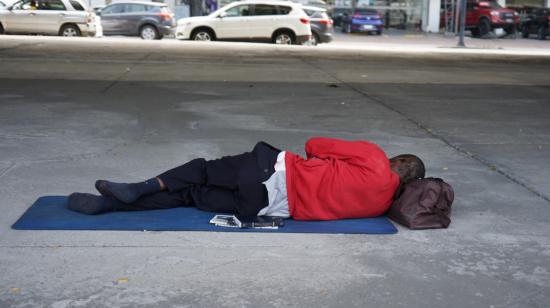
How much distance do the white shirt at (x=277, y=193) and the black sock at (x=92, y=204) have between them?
952mm

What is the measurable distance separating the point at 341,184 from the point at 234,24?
68.3 ft

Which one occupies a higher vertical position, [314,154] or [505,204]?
[314,154]

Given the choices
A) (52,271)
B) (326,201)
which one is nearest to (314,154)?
(326,201)

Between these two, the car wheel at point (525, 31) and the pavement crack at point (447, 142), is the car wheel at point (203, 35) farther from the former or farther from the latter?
the car wheel at point (525, 31)

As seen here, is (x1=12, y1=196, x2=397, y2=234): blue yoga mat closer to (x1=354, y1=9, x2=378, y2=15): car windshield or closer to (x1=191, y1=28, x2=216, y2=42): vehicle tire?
(x1=191, y1=28, x2=216, y2=42): vehicle tire

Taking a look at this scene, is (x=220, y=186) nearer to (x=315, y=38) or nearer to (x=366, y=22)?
(x=315, y=38)

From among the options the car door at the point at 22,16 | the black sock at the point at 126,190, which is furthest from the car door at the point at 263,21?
the black sock at the point at 126,190

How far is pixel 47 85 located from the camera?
12.2 metres

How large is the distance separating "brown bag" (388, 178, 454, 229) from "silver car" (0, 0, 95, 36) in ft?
74.6

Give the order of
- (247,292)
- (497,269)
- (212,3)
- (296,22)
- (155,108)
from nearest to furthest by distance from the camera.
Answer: (247,292) → (497,269) → (155,108) → (296,22) → (212,3)

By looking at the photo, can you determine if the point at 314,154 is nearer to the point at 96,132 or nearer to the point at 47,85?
the point at 96,132

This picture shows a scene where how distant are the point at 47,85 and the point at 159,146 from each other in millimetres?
5485

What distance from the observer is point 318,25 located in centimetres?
2670

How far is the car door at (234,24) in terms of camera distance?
987 inches
